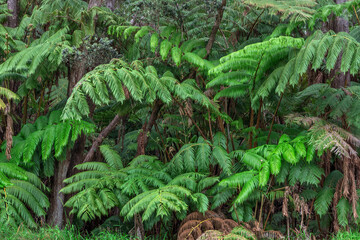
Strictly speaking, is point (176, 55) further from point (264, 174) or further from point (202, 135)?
point (264, 174)

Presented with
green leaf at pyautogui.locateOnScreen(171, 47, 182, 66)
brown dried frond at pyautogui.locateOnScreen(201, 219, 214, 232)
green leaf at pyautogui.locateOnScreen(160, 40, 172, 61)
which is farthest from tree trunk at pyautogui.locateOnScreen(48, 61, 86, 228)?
brown dried frond at pyautogui.locateOnScreen(201, 219, 214, 232)

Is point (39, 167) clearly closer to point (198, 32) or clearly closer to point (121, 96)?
point (121, 96)

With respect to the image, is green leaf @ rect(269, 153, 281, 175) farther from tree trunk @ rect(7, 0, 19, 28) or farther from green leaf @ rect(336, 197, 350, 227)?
tree trunk @ rect(7, 0, 19, 28)

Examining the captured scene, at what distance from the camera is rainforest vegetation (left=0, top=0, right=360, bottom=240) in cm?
357

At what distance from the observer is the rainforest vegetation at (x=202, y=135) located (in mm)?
3574

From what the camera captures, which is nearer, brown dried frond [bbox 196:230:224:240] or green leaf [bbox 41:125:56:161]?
brown dried frond [bbox 196:230:224:240]

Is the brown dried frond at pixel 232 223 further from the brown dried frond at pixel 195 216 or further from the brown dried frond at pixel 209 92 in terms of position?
the brown dried frond at pixel 209 92

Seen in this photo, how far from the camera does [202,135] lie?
4.46 m

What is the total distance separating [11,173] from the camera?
404 cm

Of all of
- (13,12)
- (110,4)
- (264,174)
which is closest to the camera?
(264,174)

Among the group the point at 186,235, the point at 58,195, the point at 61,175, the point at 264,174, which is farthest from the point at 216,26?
the point at 58,195

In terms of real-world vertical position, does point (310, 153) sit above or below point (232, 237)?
above

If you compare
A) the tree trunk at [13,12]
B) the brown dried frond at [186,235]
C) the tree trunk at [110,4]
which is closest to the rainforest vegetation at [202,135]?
the brown dried frond at [186,235]

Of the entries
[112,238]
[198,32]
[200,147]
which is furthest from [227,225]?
[198,32]
